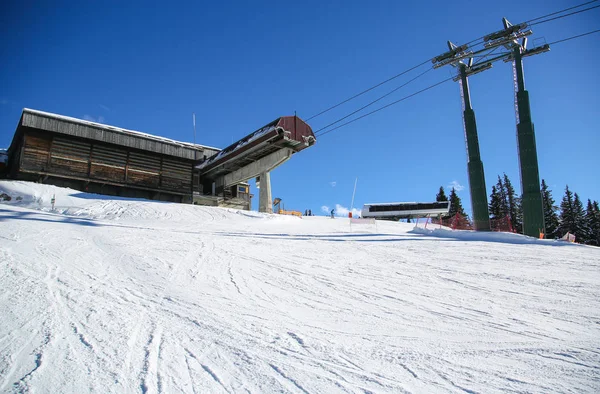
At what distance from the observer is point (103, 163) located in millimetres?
24125

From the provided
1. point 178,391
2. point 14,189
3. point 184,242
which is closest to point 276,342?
point 178,391

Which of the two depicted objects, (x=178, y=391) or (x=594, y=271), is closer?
(x=178, y=391)

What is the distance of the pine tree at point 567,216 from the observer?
46.2m

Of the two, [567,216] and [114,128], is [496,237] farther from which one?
[567,216]

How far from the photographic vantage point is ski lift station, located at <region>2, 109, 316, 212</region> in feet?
72.0

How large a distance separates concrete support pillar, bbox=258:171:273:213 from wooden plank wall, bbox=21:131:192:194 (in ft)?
24.1

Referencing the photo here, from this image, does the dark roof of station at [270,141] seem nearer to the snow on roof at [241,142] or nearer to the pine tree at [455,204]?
the snow on roof at [241,142]

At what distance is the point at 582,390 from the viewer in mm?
3105

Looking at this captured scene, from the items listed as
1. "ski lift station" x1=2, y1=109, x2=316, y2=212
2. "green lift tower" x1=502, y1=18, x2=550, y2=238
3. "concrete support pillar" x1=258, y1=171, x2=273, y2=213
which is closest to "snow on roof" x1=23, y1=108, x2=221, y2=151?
"ski lift station" x1=2, y1=109, x2=316, y2=212

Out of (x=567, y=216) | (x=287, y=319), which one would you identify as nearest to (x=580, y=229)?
(x=567, y=216)

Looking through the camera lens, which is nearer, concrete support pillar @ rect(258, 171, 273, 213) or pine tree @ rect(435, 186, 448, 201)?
concrete support pillar @ rect(258, 171, 273, 213)

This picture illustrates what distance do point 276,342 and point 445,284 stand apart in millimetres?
4199

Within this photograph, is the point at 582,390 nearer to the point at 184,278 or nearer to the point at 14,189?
the point at 184,278

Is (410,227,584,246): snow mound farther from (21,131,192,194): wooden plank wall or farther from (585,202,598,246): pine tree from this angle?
(585,202,598,246): pine tree
